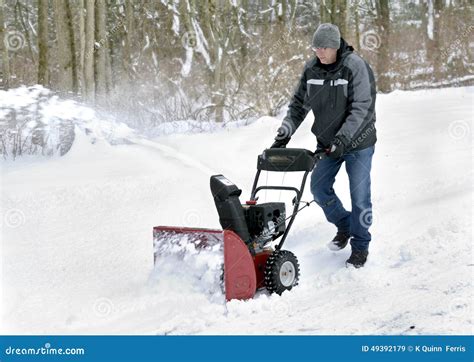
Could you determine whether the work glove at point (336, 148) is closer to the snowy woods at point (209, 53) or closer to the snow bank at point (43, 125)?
the snow bank at point (43, 125)

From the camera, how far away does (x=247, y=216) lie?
4.55 metres

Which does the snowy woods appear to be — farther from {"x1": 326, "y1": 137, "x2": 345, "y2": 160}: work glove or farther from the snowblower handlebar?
{"x1": 326, "y1": 137, "x2": 345, "y2": 160}: work glove

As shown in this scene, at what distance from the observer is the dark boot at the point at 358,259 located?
4945 mm

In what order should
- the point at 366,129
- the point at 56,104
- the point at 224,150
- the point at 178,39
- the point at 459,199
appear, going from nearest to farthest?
1. the point at 366,129
2. the point at 459,199
3. the point at 224,150
4. the point at 56,104
5. the point at 178,39

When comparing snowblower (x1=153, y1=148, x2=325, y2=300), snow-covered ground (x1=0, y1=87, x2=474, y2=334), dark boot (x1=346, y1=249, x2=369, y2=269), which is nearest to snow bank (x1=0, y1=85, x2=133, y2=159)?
snow-covered ground (x1=0, y1=87, x2=474, y2=334)

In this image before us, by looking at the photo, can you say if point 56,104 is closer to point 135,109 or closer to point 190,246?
point 135,109

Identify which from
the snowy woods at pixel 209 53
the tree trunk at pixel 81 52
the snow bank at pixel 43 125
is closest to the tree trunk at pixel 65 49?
the snowy woods at pixel 209 53

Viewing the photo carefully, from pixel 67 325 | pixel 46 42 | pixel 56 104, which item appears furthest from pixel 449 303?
pixel 46 42

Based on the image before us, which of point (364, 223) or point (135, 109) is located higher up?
point (364, 223)

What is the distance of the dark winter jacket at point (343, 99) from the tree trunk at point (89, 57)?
6488mm

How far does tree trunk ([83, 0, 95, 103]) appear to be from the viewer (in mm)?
11102

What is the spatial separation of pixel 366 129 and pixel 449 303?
57.3 inches

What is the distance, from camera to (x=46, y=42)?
12023 mm

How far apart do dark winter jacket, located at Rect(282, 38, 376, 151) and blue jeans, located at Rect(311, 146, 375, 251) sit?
0.10 m
